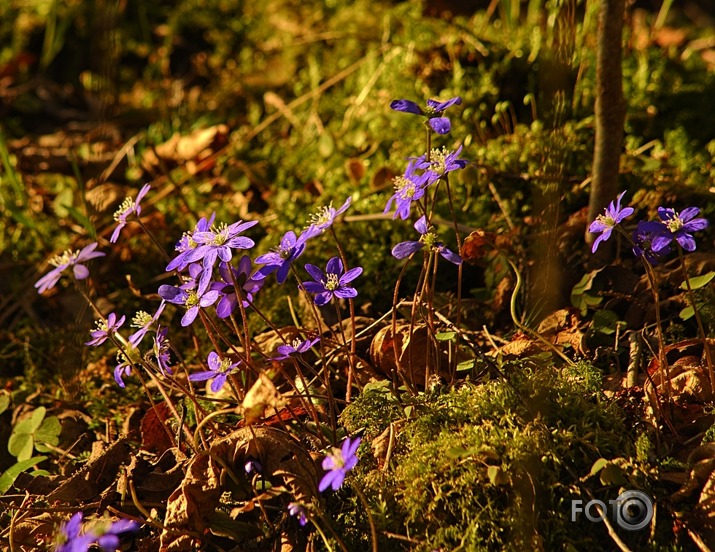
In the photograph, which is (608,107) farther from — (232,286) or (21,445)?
(21,445)

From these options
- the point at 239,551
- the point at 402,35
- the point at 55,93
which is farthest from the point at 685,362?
the point at 55,93

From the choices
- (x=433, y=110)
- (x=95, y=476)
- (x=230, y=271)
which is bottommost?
(x=95, y=476)

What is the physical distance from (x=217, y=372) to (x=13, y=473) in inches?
28.0

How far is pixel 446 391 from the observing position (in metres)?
1.75

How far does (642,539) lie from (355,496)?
585mm

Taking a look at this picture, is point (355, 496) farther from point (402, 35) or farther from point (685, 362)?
point (402, 35)

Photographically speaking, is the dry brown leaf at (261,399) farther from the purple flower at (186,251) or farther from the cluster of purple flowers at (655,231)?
the cluster of purple flowers at (655,231)

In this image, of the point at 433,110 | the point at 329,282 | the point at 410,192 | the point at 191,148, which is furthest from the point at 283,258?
the point at 191,148

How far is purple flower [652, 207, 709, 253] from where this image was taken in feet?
5.23

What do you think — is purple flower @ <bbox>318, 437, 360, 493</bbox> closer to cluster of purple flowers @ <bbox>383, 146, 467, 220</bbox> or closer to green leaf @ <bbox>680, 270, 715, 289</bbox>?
cluster of purple flowers @ <bbox>383, 146, 467, 220</bbox>

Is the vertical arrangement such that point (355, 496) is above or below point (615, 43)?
below

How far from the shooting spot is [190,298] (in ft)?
5.57
